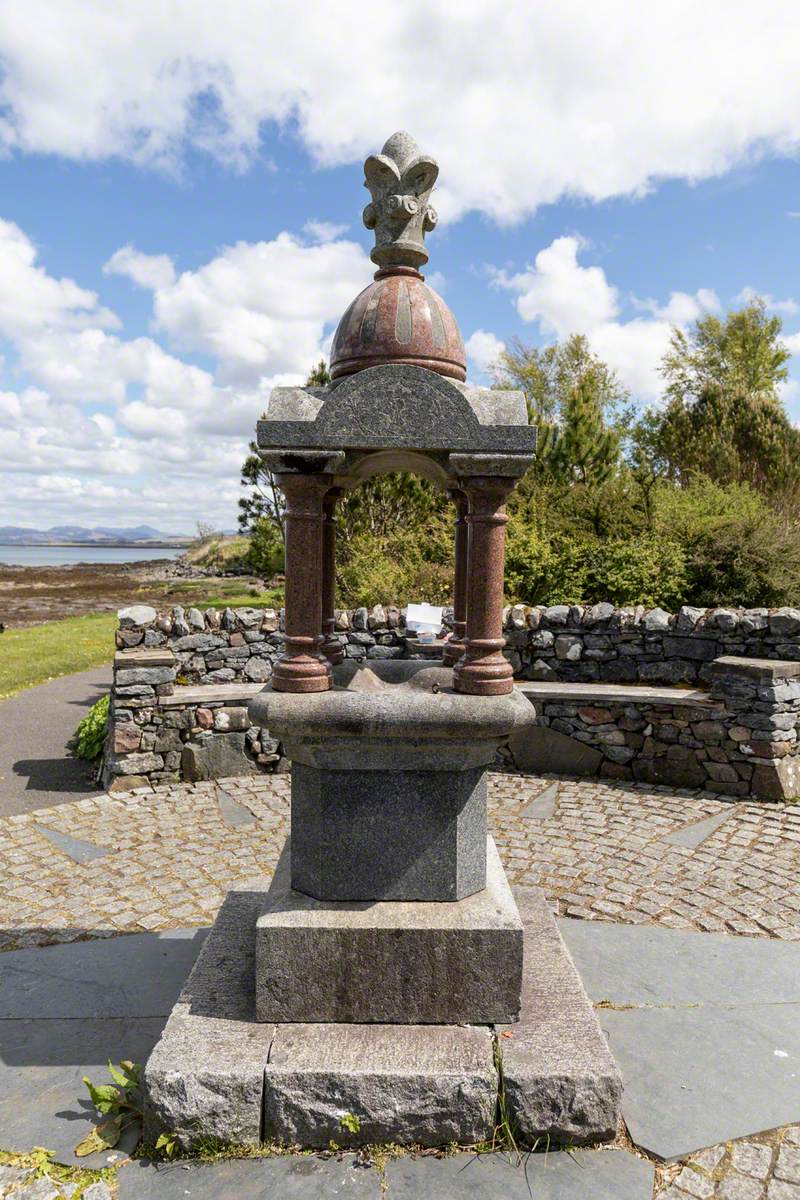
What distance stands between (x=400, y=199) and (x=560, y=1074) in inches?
145

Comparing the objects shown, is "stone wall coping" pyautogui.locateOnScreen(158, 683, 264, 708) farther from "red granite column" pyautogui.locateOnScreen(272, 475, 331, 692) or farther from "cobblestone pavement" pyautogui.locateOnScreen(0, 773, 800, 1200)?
"red granite column" pyautogui.locateOnScreen(272, 475, 331, 692)

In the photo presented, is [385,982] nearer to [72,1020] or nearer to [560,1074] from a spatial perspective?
[560,1074]

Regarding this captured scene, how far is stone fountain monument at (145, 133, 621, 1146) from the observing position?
2764 mm

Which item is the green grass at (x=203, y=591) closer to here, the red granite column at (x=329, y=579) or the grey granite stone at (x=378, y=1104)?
the red granite column at (x=329, y=579)

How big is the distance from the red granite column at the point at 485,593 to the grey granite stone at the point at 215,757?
4.93 metres

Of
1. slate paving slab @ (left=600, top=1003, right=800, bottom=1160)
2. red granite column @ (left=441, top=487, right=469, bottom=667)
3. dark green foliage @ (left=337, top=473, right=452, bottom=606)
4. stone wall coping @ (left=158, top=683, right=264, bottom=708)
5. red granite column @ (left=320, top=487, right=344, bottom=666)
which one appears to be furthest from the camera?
dark green foliage @ (left=337, top=473, right=452, bottom=606)

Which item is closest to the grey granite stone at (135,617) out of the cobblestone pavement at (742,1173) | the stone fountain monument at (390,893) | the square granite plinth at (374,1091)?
the stone fountain monument at (390,893)

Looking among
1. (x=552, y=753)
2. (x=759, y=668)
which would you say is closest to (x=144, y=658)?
(x=552, y=753)

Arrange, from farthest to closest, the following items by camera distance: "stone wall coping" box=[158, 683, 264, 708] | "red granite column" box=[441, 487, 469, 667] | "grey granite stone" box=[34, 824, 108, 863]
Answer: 1. "stone wall coping" box=[158, 683, 264, 708]
2. "grey granite stone" box=[34, 824, 108, 863]
3. "red granite column" box=[441, 487, 469, 667]

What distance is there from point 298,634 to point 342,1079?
5.64 feet

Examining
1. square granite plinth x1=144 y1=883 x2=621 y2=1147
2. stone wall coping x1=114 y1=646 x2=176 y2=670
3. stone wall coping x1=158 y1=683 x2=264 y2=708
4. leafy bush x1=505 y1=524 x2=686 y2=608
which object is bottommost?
square granite plinth x1=144 y1=883 x2=621 y2=1147

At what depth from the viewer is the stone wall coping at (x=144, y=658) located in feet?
24.6

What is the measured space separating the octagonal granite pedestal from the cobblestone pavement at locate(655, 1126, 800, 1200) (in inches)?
11.0

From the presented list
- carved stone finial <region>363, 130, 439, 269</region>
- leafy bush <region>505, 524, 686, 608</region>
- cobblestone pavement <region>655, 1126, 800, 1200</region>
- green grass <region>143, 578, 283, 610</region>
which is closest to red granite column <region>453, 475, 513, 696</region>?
carved stone finial <region>363, 130, 439, 269</region>
